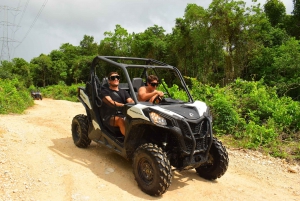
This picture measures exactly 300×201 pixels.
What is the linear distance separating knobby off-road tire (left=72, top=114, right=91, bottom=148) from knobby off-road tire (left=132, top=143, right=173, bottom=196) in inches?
76.6

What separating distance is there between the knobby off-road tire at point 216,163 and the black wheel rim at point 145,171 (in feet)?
3.94

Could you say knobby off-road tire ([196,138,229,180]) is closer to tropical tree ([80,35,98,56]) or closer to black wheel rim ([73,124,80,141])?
black wheel rim ([73,124,80,141])

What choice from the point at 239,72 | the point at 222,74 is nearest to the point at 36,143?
the point at 239,72

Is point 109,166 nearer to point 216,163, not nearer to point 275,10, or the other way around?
point 216,163

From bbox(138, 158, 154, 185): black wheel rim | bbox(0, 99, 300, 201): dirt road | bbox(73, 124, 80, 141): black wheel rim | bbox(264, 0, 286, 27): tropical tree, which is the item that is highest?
bbox(264, 0, 286, 27): tropical tree

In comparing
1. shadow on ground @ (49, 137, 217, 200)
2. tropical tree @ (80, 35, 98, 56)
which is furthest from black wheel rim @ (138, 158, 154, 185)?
tropical tree @ (80, 35, 98, 56)

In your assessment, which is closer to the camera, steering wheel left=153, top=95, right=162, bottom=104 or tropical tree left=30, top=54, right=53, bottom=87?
steering wheel left=153, top=95, right=162, bottom=104

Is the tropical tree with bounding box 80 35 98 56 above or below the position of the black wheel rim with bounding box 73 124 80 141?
above

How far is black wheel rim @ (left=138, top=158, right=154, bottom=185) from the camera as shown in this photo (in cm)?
407

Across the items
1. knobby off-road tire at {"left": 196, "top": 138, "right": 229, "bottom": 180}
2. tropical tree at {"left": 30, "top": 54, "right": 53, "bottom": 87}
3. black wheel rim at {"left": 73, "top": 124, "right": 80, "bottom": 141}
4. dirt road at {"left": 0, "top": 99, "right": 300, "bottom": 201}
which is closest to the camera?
dirt road at {"left": 0, "top": 99, "right": 300, "bottom": 201}

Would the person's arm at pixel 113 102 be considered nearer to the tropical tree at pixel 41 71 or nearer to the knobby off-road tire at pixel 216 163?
the knobby off-road tire at pixel 216 163

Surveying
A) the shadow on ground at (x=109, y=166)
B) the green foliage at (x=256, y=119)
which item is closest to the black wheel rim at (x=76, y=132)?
the shadow on ground at (x=109, y=166)

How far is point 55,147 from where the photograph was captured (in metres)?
6.00

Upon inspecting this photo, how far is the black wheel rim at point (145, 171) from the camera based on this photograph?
13.4 feet
